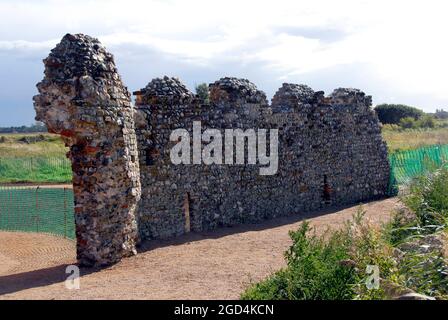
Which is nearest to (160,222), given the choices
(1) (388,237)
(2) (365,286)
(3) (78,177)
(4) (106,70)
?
(3) (78,177)

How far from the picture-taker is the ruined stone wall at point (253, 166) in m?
12.4

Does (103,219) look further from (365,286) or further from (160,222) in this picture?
(365,286)

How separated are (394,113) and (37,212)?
4821 cm

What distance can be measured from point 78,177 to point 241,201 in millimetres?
5259

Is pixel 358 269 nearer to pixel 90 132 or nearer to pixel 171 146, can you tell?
pixel 90 132

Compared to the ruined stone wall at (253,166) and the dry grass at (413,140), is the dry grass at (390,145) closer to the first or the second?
the dry grass at (413,140)

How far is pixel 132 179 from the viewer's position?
10664 mm

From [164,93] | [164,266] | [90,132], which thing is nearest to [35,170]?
[164,93]

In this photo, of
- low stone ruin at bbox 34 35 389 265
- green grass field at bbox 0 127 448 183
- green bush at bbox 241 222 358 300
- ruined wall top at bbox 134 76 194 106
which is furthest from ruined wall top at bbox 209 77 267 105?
green grass field at bbox 0 127 448 183

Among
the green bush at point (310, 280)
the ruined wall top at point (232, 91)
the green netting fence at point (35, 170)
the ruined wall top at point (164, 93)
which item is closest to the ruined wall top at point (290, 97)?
the ruined wall top at point (232, 91)

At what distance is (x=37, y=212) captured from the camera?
1577cm

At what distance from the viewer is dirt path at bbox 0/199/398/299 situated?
27.4 ft

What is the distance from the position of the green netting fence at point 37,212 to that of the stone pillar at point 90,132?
14.4ft
